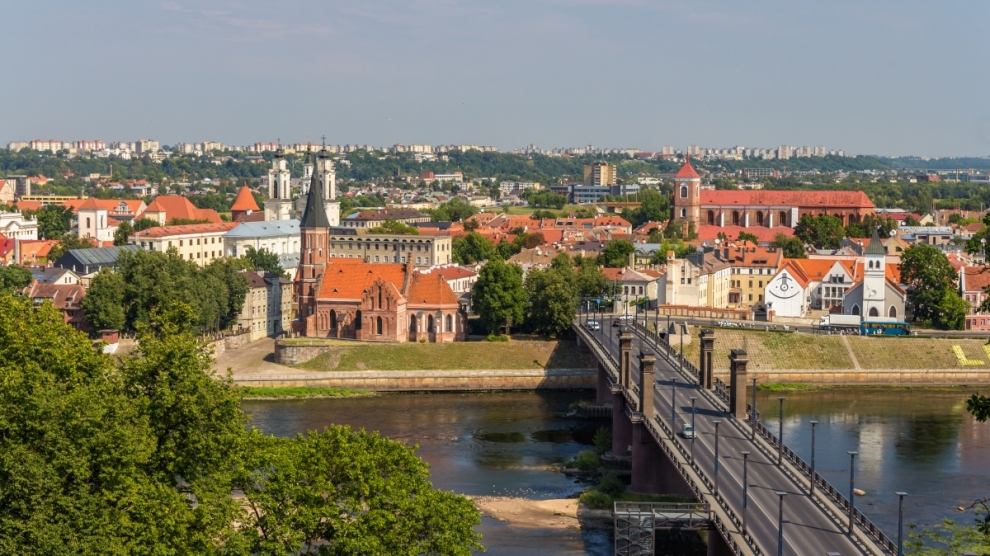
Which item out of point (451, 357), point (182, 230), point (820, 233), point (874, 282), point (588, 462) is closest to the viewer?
point (588, 462)

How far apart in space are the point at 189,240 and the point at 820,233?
4891cm

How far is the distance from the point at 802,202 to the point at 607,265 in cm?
4818

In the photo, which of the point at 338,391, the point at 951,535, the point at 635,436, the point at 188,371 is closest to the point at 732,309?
the point at 338,391

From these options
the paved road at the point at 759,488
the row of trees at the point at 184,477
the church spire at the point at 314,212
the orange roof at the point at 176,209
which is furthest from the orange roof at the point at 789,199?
the row of trees at the point at 184,477

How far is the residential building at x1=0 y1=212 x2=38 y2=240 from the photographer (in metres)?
112

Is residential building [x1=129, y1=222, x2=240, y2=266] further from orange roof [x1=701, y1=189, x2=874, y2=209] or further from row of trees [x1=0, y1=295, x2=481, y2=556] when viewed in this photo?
row of trees [x1=0, y1=295, x2=481, y2=556]

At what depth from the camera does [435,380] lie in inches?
2525

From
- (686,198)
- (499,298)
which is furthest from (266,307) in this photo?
(686,198)

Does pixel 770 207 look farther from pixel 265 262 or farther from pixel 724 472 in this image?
pixel 724 472

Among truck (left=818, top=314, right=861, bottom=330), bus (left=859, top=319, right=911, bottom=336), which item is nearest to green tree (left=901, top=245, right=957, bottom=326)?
bus (left=859, top=319, right=911, bottom=336)

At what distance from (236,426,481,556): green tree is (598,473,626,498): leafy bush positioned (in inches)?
540

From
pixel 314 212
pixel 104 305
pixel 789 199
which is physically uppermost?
pixel 314 212

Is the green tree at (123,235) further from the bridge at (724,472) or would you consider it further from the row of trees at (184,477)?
the row of trees at (184,477)

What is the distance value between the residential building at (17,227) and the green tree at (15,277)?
34282 mm
